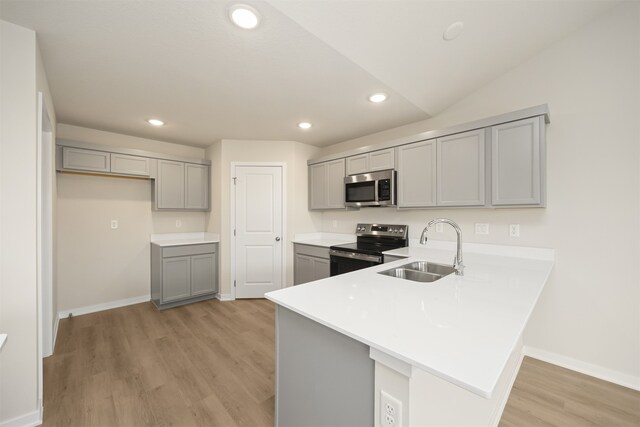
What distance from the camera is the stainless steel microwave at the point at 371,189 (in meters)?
3.18

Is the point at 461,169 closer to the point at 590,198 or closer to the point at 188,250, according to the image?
the point at 590,198

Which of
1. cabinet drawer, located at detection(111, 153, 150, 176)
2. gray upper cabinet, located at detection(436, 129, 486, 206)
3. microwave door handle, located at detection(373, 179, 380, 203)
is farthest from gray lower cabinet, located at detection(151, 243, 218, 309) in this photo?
gray upper cabinet, located at detection(436, 129, 486, 206)

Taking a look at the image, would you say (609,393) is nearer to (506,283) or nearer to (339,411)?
(506,283)

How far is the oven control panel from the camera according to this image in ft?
11.1

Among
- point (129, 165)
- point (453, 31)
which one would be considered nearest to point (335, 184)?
point (453, 31)

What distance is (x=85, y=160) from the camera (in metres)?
3.26

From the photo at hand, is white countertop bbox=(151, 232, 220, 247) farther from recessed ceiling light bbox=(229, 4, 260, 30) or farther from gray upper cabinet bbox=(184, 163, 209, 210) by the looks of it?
recessed ceiling light bbox=(229, 4, 260, 30)

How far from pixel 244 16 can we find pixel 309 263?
9.71 feet

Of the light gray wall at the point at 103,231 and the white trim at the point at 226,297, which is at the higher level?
the light gray wall at the point at 103,231

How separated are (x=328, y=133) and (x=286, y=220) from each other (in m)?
1.44

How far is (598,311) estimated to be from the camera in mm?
2225

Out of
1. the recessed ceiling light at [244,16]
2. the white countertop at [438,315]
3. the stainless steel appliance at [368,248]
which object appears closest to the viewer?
the white countertop at [438,315]

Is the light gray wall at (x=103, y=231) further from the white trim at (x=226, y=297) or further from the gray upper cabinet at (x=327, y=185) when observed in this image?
the gray upper cabinet at (x=327, y=185)

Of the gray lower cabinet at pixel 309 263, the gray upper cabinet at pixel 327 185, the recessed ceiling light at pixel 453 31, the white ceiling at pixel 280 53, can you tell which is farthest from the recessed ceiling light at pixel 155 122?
the recessed ceiling light at pixel 453 31
